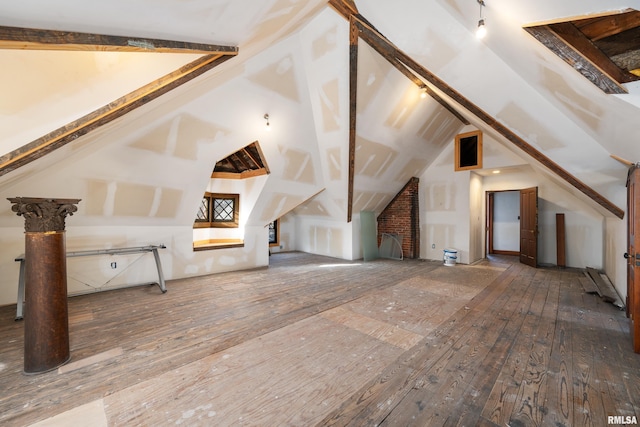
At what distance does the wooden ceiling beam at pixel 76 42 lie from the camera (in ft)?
4.37

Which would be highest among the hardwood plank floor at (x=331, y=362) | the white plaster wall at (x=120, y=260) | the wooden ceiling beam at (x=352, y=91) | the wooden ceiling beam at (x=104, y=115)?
the wooden ceiling beam at (x=352, y=91)

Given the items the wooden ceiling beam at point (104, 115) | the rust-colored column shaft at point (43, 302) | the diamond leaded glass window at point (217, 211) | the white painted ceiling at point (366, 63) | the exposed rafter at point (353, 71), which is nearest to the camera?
the white painted ceiling at point (366, 63)

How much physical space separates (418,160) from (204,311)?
5.95m

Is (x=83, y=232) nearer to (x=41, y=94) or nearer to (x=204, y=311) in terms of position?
(x=204, y=311)

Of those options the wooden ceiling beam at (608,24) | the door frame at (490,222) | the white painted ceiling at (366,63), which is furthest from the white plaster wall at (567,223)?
the wooden ceiling beam at (608,24)

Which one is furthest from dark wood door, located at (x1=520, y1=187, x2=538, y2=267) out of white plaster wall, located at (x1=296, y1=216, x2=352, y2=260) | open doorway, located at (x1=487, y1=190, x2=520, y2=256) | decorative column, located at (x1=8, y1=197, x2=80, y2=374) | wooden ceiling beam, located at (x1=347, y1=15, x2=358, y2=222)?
decorative column, located at (x1=8, y1=197, x2=80, y2=374)

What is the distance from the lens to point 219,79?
318 cm

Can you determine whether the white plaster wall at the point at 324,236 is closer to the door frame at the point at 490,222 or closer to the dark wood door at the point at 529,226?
the dark wood door at the point at 529,226

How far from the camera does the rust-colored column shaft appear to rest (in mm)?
2043

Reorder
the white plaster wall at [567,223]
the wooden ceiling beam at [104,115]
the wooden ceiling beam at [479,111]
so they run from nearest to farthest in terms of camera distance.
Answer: the wooden ceiling beam at [104,115], the wooden ceiling beam at [479,111], the white plaster wall at [567,223]

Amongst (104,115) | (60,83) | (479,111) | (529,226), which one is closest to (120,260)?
(104,115)

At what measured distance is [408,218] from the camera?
7383 millimetres

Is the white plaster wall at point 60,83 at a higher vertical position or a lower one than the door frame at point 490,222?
higher

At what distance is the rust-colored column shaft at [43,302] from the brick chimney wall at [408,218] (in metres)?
7.05
